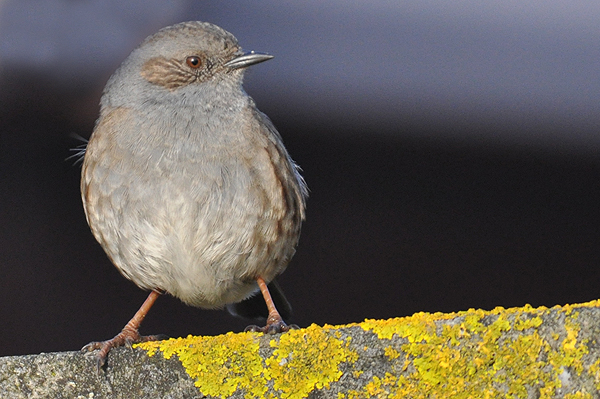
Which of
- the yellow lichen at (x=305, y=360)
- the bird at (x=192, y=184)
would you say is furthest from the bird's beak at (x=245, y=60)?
the yellow lichen at (x=305, y=360)

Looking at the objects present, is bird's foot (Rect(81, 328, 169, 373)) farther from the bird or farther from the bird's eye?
the bird's eye

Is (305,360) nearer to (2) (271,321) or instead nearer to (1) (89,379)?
(1) (89,379)

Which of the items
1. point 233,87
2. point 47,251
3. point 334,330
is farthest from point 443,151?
point 334,330

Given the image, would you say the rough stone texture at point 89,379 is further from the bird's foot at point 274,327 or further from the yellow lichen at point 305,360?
the bird's foot at point 274,327

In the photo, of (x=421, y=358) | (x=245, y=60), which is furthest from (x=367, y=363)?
(x=245, y=60)

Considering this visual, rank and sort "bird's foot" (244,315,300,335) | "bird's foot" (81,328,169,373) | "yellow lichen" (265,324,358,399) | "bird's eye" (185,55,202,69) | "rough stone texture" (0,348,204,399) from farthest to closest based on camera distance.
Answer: "bird's eye" (185,55,202,69) < "bird's foot" (244,315,300,335) < "bird's foot" (81,328,169,373) < "rough stone texture" (0,348,204,399) < "yellow lichen" (265,324,358,399)

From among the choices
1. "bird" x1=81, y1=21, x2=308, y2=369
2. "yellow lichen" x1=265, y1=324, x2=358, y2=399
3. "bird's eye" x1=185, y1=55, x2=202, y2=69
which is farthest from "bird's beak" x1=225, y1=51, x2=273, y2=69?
"yellow lichen" x1=265, y1=324, x2=358, y2=399
